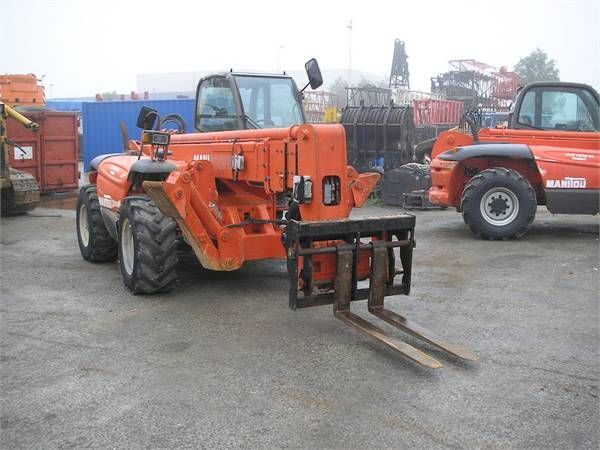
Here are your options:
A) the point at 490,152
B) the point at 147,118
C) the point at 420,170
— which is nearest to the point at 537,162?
A: the point at 490,152

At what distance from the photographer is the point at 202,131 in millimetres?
7590

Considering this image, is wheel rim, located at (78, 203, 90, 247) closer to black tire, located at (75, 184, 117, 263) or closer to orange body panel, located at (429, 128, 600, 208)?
black tire, located at (75, 184, 117, 263)

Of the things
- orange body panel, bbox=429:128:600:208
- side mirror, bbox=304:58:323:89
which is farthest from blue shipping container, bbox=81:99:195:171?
side mirror, bbox=304:58:323:89

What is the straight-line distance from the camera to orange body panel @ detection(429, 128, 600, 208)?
30.9 feet

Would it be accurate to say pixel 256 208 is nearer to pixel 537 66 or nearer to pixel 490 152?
pixel 490 152

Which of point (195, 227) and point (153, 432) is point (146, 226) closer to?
point (195, 227)

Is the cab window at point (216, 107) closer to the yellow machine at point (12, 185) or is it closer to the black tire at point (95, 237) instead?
the black tire at point (95, 237)

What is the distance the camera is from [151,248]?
6.25 metres

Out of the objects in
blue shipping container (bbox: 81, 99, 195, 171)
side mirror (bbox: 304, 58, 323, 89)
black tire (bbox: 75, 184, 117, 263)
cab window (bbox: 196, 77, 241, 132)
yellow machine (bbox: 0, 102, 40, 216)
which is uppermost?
blue shipping container (bbox: 81, 99, 195, 171)

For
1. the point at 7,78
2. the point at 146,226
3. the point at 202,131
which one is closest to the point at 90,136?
the point at 7,78

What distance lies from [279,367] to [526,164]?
22.2ft

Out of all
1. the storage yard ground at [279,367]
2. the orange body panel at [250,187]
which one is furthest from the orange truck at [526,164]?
the orange body panel at [250,187]

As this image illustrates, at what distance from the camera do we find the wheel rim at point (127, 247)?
6.77 meters

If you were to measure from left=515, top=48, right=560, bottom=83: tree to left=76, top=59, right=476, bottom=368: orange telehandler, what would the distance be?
57.0 meters
